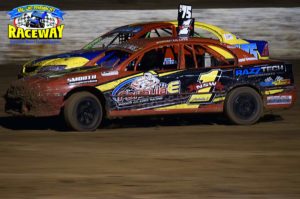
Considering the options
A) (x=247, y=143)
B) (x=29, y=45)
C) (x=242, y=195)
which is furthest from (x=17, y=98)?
(x=29, y=45)

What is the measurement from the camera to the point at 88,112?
10.8 m

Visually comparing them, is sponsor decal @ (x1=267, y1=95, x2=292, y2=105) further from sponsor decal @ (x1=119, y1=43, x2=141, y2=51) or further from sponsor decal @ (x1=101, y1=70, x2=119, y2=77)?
sponsor decal @ (x1=101, y1=70, x2=119, y2=77)

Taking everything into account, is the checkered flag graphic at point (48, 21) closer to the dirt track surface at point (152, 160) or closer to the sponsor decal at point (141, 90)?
the dirt track surface at point (152, 160)

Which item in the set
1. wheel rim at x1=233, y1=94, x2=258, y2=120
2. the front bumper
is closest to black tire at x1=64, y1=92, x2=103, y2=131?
the front bumper

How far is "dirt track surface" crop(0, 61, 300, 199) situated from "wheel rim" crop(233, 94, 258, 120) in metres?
0.23

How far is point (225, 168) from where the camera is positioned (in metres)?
8.04

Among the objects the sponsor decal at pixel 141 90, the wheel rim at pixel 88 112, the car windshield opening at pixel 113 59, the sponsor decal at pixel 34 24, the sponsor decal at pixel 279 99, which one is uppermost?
the sponsor decal at pixel 34 24

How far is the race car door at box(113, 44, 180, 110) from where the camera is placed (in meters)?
10.9

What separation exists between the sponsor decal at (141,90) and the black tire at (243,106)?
967 millimetres

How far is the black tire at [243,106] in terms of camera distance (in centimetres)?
1141

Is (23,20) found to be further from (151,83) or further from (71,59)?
(151,83)

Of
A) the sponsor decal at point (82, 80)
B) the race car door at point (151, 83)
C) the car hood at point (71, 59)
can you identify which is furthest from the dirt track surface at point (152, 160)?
the car hood at point (71, 59)

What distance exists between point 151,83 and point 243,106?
1.56 metres

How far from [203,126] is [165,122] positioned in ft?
3.14
